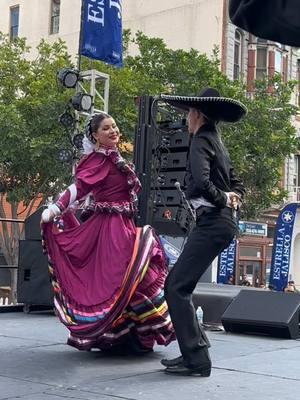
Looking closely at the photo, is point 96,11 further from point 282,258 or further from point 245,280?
point 245,280

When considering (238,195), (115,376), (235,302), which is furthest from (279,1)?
(235,302)

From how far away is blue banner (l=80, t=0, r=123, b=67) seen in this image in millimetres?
12852

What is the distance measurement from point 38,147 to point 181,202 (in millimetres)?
11997

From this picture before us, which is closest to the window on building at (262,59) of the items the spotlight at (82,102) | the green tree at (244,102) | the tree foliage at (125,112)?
the tree foliage at (125,112)

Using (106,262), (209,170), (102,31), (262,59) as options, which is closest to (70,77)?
(102,31)

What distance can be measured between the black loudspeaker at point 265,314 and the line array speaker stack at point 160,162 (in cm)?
144

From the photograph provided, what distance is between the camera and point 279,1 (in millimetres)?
1828

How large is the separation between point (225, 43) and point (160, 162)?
22864 mm

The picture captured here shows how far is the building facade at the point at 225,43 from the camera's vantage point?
1156 inches

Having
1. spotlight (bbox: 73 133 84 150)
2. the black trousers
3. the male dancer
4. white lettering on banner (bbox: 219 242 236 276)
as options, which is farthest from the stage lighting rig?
the black trousers

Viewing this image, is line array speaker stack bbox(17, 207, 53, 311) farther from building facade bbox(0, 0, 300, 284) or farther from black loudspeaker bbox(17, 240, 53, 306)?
building facade bbox(0, 0, 300, 284)

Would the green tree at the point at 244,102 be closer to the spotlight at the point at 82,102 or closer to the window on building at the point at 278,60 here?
the spotlight at the point at 82,102

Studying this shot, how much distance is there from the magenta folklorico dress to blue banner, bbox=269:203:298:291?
14.7m

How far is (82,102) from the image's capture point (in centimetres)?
1309
